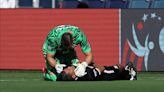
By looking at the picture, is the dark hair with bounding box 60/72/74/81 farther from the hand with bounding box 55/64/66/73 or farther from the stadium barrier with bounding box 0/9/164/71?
the stadium barrier with bounding box 0/9/164/71

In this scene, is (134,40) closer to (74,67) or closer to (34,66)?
(34,66)

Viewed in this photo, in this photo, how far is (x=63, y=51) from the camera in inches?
445

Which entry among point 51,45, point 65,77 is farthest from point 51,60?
point 65,77

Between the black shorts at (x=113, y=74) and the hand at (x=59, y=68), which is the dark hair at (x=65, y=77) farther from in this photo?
the black shorts at (x=113, y=74)

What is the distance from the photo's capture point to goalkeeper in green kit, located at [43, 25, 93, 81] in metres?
10.9

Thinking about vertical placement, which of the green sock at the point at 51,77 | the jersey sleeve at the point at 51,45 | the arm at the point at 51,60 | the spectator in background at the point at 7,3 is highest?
the spectator in background at the point at 7,3

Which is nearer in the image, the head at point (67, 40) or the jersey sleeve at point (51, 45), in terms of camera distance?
the head at point (67, 40)

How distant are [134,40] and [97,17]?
1.07 m

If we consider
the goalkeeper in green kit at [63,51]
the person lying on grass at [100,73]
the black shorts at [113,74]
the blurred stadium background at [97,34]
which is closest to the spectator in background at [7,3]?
the blurred stadium background at [97,34]

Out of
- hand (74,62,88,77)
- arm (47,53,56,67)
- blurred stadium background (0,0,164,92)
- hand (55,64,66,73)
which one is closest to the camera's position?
hand (74,62,88,77)

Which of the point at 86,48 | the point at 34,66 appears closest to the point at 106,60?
the point at 34,66

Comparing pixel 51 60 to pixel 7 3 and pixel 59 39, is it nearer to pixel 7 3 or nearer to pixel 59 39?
pixel 59 39

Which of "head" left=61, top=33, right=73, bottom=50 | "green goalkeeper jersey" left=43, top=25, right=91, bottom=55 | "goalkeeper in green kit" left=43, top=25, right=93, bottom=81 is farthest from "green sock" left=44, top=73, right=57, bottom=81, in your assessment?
"head" left=61, top=33, right=73, bottom=50

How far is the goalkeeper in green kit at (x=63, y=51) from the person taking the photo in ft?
35.7
